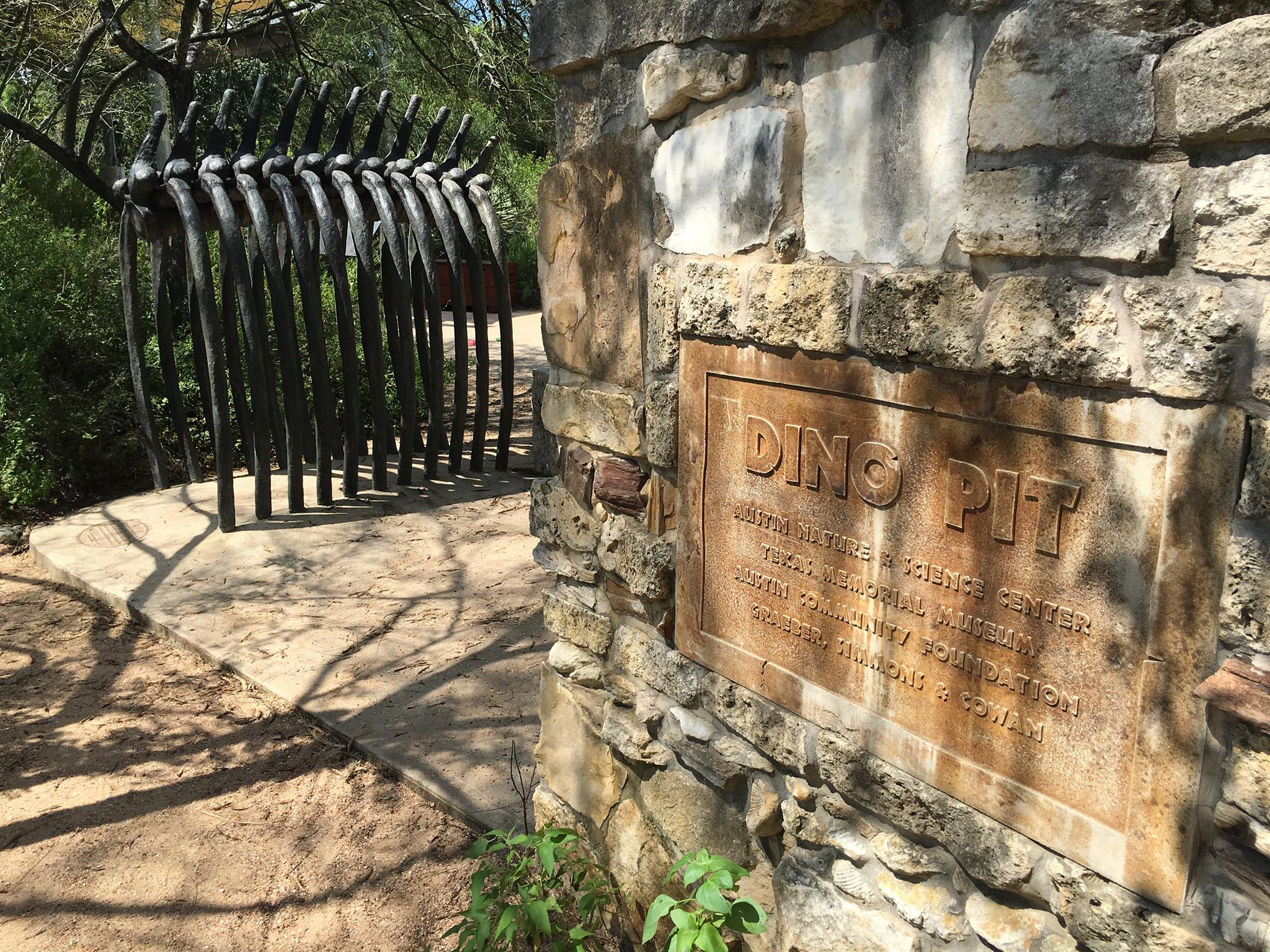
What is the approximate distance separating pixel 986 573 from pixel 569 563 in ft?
4.20

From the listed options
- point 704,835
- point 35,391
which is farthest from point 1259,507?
point 35,391

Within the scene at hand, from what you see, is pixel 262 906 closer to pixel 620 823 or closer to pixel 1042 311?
pixel 620 823

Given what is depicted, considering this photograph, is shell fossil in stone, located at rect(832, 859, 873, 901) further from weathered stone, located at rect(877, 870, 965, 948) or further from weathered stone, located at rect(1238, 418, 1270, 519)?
weathered stone, located at rect(1238, 418, 1270, 519)

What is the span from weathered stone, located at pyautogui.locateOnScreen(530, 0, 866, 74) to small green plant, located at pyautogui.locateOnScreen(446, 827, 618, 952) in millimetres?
1803

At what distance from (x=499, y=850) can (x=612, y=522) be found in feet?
4.50

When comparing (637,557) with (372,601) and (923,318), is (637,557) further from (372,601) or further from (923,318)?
(372,601)

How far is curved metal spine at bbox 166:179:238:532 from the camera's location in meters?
5.66

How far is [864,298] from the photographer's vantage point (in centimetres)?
179

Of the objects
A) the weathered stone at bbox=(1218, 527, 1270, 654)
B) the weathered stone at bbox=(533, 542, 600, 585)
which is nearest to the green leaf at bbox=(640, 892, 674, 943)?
the weathered stone at bbox=(533, 542, 600, 585)

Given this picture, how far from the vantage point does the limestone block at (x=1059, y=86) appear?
1361 mm

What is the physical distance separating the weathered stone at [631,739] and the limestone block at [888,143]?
4.06 ft

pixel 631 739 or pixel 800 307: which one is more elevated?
pixel 800 307

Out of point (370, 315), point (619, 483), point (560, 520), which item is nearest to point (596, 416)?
point (619, 483)

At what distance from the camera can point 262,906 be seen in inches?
121
